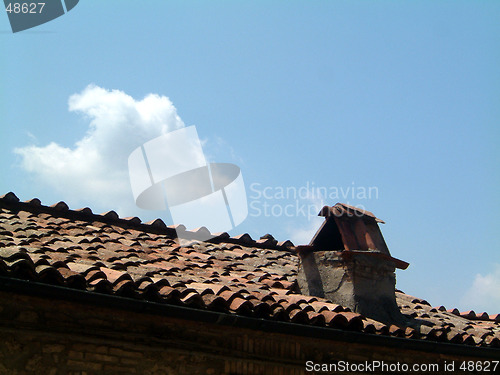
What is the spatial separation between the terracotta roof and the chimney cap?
108 cm

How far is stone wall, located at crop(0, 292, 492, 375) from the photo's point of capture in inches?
169

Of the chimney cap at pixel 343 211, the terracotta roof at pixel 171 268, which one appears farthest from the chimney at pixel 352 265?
the terracotta roof at pixel 171 268

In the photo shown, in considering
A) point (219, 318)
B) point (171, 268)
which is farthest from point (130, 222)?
point (219, 318)

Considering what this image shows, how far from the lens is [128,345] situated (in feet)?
15.4

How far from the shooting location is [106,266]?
5.48 metres

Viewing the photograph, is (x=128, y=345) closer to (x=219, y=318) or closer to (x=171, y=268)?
(x=219, y=318)

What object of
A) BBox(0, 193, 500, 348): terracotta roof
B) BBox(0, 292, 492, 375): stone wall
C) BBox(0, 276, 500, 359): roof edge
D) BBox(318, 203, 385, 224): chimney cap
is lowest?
BBox(0, 292, 492, 375): stone wall

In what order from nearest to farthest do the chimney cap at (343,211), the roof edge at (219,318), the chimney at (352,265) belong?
the roof edge at (219,318) → the chimney at (352,265) → the chimney cap at (343,211)

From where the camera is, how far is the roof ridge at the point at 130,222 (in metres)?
7.88

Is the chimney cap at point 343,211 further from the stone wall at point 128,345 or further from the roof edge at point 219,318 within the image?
the stone wall at point 128,345

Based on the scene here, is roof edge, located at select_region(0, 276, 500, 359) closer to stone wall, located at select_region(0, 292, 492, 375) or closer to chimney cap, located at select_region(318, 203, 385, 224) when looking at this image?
stone wall, located at select_region(0, 292, 492, 375)

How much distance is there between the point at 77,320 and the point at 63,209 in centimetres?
391

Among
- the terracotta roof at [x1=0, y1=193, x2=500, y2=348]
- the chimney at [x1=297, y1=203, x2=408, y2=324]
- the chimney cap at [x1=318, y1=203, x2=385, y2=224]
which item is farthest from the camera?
the chimney cap at [x1=318, y1=203, x2=385, y2=224]

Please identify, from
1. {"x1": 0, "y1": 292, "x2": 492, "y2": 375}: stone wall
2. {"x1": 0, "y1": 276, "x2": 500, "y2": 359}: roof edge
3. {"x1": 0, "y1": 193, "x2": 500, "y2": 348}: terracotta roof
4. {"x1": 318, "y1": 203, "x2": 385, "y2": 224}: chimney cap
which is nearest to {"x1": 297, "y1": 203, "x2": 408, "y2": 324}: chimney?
{"x1": 318, "y1": 203, "x2": 385, "y2": 224}: chimney cap
